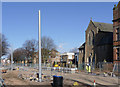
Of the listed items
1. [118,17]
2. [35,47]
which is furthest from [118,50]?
[35,47]

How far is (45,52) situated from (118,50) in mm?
42545

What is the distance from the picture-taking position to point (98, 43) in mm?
49000

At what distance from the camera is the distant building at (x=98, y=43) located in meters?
45.5

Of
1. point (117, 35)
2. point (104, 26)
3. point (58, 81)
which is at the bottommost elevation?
point (58, 81)

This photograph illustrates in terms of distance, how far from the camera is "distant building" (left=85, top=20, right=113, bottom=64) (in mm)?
45531

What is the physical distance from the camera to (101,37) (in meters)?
49.4

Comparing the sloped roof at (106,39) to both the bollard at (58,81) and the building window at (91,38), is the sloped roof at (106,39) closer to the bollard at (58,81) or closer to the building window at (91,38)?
the building window at (91,38)

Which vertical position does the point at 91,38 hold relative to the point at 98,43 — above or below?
above

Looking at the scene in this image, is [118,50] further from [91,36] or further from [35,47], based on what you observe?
[35,47]

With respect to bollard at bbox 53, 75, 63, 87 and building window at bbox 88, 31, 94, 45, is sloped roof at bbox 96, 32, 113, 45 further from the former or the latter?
bollard at bbox 53, 75, 63, 87

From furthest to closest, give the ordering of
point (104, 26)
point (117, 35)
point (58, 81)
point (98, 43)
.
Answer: point (104, 26), point (98, 43), point (117, 35), point (58, 81)

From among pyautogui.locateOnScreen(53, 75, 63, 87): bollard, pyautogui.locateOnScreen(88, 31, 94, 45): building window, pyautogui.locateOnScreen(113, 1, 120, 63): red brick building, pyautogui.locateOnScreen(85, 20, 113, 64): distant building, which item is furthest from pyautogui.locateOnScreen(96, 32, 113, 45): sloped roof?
pyautogui.locateOnScreen(53, 75, 63, 87): bollard

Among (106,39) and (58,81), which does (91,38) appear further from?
(58,81)

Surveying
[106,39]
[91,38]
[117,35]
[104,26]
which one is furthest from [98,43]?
[117,35]
